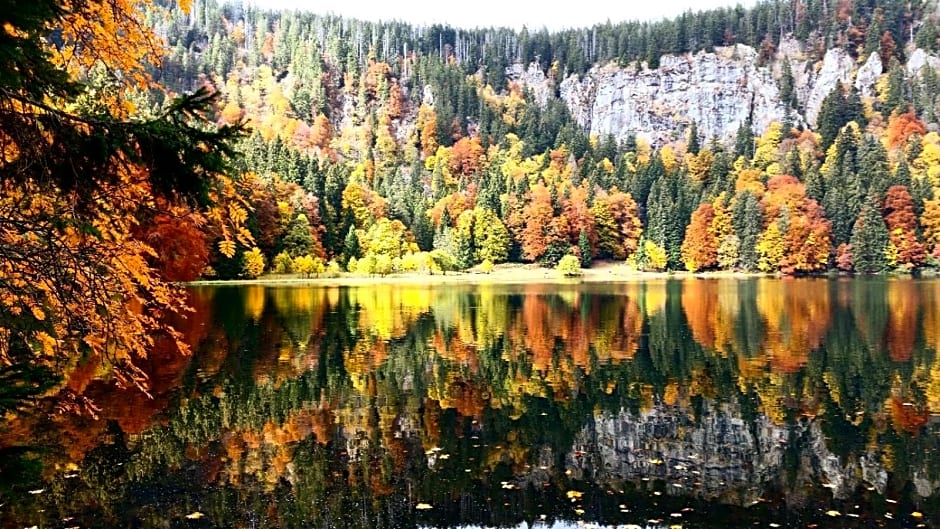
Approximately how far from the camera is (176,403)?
17.5 m

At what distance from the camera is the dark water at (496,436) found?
35.6ft

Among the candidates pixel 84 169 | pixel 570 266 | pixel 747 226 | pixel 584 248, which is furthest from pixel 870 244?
pixel 84 169

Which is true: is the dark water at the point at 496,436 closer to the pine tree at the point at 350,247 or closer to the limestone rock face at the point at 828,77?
the pine tree at the point at 350,247

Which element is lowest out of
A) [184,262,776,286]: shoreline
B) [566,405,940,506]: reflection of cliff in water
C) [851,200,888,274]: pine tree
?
[566,405,940,506]: reflection of cliff in water

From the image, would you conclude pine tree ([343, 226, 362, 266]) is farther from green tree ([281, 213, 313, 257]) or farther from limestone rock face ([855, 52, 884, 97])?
limestone rock face ([855, 52, 884, 97])

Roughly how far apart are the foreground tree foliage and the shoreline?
62243mm

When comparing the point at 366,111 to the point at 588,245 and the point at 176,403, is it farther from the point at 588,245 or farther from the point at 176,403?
the point at 176,403

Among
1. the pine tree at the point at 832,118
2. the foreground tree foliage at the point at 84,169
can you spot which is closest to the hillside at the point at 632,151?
the pine tree at the point at 832,118

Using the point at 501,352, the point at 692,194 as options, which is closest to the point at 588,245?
the point at 692,194

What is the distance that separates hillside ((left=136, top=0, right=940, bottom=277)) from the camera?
317 feet

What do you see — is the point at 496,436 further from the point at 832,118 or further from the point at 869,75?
the point at 869,75

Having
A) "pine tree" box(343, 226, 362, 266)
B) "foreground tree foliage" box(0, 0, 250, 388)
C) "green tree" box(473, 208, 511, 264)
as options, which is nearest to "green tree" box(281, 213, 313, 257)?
"pine tree" box(343, 226, 362, 266)

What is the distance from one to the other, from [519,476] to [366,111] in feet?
569

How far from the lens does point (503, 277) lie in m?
95.2
